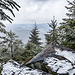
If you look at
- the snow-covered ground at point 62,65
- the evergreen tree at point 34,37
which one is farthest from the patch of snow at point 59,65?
the evergreen tree at point 34,37

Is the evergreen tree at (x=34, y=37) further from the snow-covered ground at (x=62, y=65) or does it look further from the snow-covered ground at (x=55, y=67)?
the snow-covered ground at (x=62, y=65)

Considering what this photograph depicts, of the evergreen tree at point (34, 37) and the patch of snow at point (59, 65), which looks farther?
the evergreen tree at point (34, 37)

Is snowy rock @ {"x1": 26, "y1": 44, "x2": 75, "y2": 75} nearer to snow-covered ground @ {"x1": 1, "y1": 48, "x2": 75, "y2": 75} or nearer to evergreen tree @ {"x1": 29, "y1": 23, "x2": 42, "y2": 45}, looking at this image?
snow-covered ground @ {"x1": 1, "y1": 48, "x2": 75, "y2": 75}

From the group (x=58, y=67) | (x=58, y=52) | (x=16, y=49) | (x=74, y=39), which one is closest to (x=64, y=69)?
(x=58, y=67)

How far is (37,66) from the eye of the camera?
3922 mm

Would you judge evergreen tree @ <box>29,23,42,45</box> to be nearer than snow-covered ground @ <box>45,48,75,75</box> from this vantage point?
No

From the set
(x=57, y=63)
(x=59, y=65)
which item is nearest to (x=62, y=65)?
(x=59, y=65)

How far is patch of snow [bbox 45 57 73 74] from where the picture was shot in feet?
10.3

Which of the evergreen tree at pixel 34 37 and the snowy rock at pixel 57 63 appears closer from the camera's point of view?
the snowy rock at pixel 57 63

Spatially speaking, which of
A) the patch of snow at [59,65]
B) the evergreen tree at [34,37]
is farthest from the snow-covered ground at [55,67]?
the evergreen tree at [34,37]

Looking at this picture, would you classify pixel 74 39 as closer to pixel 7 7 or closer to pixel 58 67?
pixel 58 67

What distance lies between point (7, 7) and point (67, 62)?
3241 millimetres

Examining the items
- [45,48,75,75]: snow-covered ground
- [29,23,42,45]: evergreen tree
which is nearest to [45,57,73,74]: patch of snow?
[45,48,75,75]: snow-covered ground

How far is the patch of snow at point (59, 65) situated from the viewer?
3.13 m
